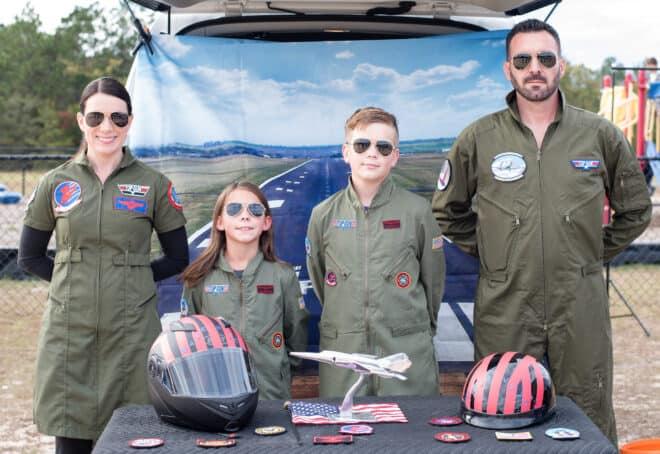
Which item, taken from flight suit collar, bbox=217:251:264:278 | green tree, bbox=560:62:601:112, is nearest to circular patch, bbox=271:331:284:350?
flight suit collar, bbox=217:251:264:278

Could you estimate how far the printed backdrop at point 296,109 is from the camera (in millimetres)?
4504

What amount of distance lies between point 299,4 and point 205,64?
56 cm

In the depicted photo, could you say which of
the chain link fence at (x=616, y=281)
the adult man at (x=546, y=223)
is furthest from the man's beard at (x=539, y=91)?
the chain link fence at (x=616, y=281)

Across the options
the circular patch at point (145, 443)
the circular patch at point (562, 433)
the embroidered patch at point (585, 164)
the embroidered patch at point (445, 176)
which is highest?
the embroidered patch at point (585, 164)

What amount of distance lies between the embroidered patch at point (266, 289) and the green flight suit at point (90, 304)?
0.47 m

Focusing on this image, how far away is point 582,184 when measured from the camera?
12.8 feet

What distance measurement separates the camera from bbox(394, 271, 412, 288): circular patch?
3.81 metres

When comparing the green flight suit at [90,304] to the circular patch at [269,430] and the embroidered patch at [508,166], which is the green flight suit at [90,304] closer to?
the circular patch at [269,430]

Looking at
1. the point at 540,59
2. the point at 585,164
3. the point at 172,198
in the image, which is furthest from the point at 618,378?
the point at 172,198

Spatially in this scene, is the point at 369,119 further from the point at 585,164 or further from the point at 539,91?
the point at 585,164

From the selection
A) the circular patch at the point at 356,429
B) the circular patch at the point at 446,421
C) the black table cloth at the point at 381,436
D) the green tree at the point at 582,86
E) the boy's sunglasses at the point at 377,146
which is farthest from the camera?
the green tree at the point at 582,86

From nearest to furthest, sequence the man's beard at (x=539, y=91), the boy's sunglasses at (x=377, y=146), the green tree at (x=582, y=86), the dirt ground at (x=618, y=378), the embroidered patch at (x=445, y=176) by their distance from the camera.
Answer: the boy's sunglasses at (x=377, y=146) < the man's beard at (x=539, y=91) < the embroidered patch at (x=445, y=176) < the dirt ground at (x=618, y=378) < the green tree at (x=582, y=86)

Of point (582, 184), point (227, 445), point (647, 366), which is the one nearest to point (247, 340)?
point (227, 445)

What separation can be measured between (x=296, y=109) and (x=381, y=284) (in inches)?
48.4
